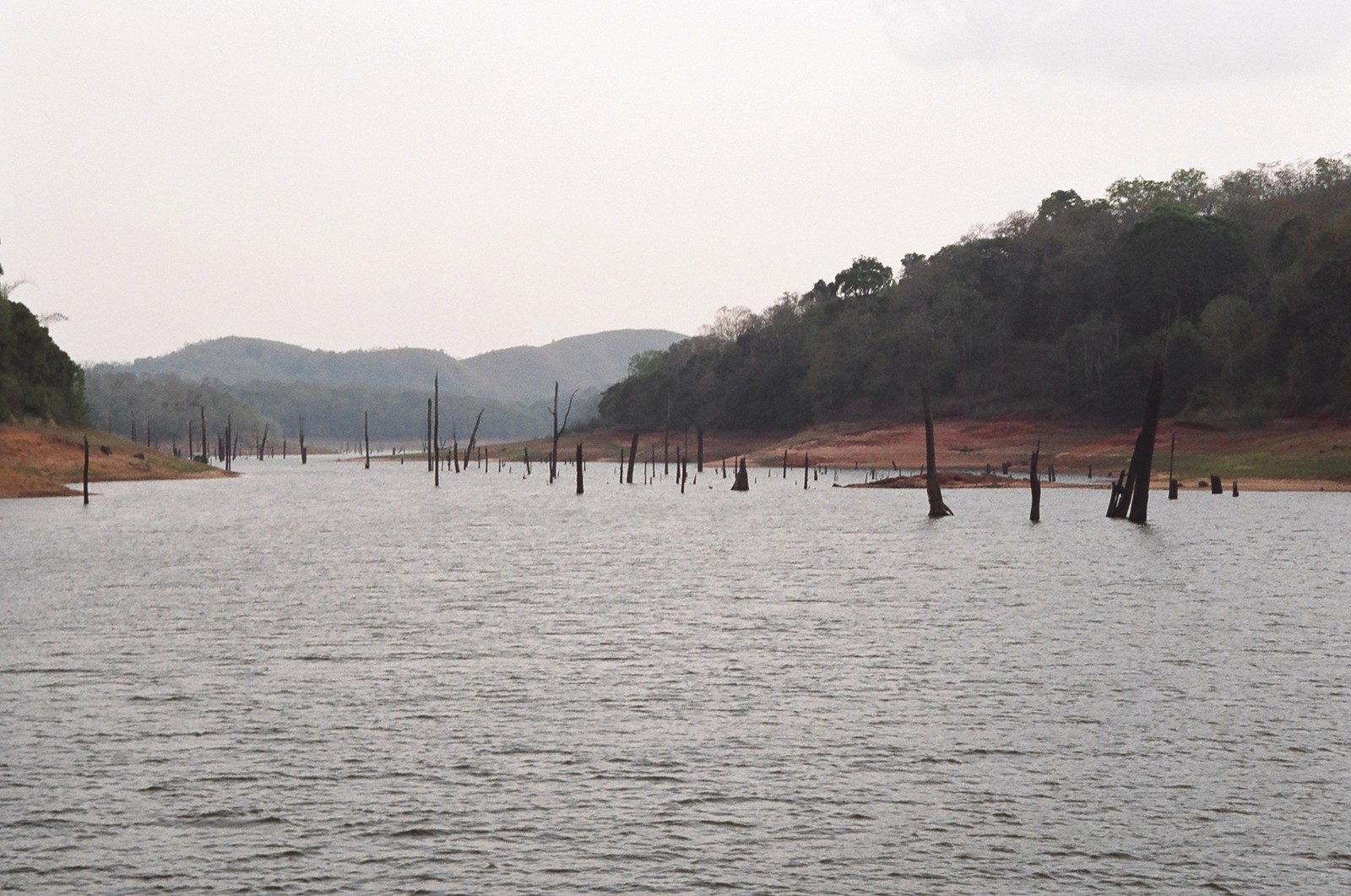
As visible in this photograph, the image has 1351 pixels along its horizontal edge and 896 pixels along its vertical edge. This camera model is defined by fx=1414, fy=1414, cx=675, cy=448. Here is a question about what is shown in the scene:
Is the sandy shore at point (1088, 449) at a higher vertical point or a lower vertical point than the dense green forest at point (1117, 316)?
lower

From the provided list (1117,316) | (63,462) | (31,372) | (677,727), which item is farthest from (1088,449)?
(677,727)

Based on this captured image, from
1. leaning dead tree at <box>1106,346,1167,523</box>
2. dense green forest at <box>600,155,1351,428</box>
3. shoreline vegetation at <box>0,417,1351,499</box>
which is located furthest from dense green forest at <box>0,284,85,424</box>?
leaning dead tree at <box>1106,346,1167,523</box>

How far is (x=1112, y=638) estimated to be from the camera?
32.6 meters

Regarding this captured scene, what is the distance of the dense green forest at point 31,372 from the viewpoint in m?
122

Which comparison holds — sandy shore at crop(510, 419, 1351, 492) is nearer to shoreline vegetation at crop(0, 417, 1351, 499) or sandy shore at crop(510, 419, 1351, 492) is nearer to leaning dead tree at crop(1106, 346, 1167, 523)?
shoreline vegetation at crop(0, 417, 1351, 499)

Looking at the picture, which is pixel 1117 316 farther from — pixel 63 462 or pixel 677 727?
pixel 677 727

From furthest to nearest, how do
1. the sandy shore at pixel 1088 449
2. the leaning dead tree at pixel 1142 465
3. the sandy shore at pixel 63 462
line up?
the sandy shore at pixel 1088 449, the sandy shore at pixel 63 462, the leaning dead tree at pixel 1142 465

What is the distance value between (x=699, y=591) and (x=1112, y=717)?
20.7 metres

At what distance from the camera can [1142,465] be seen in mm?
66375

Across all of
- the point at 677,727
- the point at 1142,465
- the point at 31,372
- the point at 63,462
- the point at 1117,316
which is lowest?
the point at 677,727

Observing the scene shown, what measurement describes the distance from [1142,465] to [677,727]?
161 feet

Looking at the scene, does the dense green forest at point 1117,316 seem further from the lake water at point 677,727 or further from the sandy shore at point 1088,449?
the lake water at point 677,727

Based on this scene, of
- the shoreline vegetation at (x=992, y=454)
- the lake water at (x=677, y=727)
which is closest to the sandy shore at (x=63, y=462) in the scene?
the shoreline vegetation at (x=992, y=454)

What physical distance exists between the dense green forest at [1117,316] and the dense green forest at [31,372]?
7680 cm
